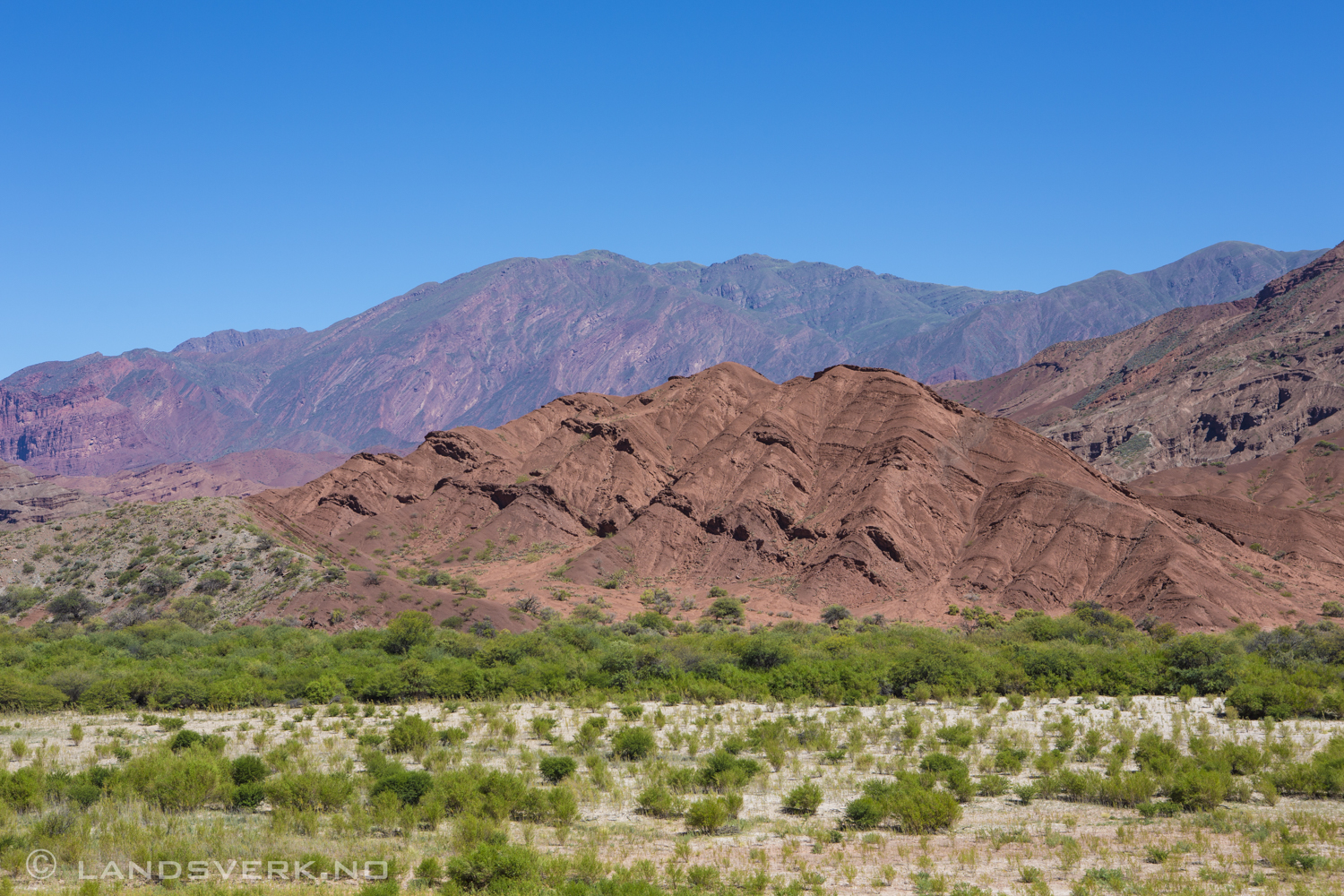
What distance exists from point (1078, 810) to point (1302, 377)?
132 meters

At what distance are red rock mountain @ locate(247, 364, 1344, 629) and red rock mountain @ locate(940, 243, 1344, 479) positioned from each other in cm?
5253

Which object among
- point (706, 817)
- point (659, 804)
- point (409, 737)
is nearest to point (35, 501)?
point (409, 737)

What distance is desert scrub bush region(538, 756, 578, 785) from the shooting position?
2236cm

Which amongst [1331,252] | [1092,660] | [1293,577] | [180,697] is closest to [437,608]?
[180,697]

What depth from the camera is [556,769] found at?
22.4 meters

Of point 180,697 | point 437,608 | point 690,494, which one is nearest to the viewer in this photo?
point 180,697

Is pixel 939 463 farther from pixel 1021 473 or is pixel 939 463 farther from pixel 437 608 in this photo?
pixel 437 608

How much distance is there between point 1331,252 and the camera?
6407 inches

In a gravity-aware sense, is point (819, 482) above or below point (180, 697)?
above

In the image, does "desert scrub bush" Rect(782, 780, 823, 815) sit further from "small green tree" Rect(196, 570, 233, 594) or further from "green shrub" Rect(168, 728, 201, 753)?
"small green tree" Rect(196, 570, 233, 594)

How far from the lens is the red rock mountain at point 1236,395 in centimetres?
12700

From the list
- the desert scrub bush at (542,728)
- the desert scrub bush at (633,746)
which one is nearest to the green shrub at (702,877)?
the desert scrub bush at (633,746)

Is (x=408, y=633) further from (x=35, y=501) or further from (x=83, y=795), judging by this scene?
(x=35, y=501)

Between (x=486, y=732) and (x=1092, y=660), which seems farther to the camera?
(x=1092, y=660)
